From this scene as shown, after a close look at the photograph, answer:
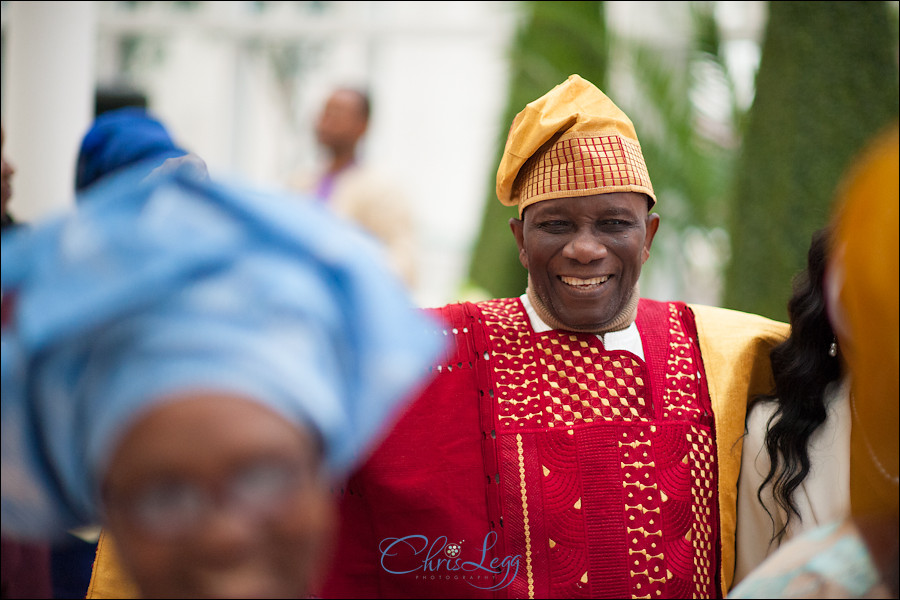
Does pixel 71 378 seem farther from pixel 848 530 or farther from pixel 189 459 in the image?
pixel 848 530

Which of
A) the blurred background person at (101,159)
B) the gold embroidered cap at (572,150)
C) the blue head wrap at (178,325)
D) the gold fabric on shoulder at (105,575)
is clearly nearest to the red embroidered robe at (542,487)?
the gold embroidered cap at (572,150)

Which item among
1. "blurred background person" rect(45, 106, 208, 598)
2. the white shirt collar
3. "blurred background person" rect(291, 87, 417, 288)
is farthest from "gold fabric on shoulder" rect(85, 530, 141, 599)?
"blurred background person" rect(291, 87, 417, 288)

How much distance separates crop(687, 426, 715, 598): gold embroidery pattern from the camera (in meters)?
2.40

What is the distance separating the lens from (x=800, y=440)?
2396 mm

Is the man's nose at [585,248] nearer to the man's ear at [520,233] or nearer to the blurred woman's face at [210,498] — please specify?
the man's ear at [520,233]

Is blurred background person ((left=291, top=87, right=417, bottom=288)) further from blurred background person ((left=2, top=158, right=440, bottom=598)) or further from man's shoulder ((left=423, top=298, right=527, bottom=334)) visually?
blurred background person ((left=2, top=158, right=440, bottom=598))

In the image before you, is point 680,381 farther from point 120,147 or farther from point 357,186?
point 357,186

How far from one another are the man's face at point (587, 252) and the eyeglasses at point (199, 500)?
4.71 ft

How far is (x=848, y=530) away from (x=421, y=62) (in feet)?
40.4

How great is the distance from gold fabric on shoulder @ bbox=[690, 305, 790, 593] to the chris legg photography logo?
569 mm

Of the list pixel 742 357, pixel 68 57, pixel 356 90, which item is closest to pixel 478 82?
pixel 356 90

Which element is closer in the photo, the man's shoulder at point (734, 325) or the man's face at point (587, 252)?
the man's face at point (587, 252)

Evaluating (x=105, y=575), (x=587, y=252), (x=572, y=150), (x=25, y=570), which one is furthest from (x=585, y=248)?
(x=25, y=570)

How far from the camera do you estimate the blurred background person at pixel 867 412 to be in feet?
4.24
